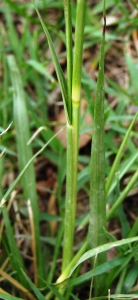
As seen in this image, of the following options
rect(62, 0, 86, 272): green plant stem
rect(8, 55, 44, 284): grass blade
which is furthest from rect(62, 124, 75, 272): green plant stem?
rect(8, 55, 44, 284): grass blade

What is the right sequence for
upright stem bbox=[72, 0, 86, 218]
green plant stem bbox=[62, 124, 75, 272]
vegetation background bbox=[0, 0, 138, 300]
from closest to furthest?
upright stem bbox=[72, 0, 86, 218], green plant stem bbox=[62, 124, 75, 272], vegetation background bbox=[0, 0, 138, 300]

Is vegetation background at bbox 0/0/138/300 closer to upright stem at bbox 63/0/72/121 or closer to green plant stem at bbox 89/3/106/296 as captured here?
green plant stem at bbox 89/3/106/296

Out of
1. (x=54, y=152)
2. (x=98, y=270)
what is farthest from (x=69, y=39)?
(x=54, y=152)

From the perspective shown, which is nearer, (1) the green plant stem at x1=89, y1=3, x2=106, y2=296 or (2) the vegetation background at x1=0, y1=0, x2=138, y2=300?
(1) the green plant stem at x1=89, y1=3, x2=106, y2=296

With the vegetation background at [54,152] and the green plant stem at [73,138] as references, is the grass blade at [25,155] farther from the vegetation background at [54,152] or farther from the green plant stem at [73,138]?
the green plant stem at [73,138]

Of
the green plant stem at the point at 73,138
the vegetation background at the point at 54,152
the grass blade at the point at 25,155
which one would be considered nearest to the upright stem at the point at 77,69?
the green plant stem at the point at 73,138
